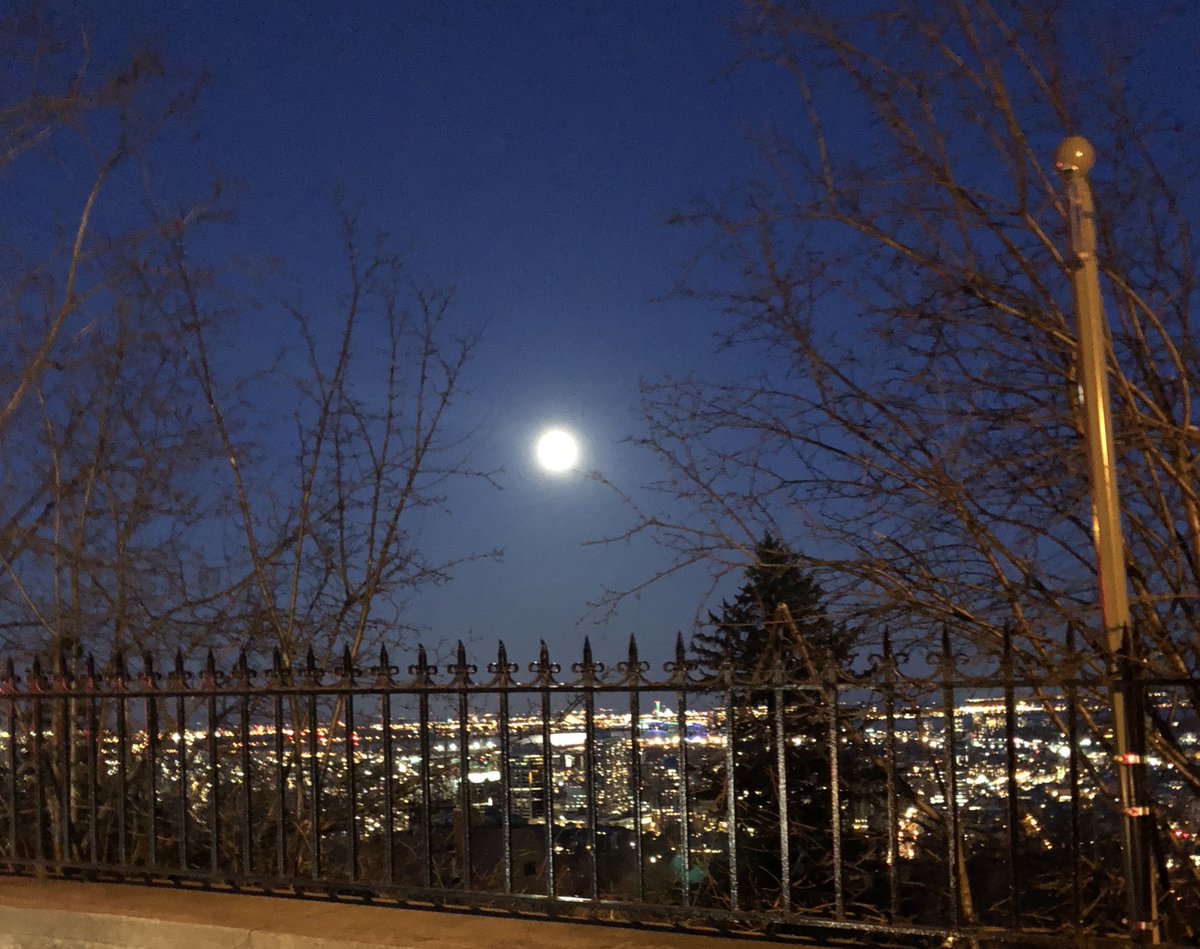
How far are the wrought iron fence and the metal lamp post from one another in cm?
14

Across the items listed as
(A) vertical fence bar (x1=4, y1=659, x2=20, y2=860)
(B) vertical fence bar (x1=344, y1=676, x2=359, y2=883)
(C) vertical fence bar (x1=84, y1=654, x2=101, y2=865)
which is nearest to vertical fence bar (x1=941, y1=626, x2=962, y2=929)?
(B) vertical fence bar (x1=344, y1=676, x2=359, y2=883)

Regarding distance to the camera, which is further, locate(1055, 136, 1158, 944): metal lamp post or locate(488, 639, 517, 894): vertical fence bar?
locate(488, 639, 517, 894): vertical fence bar

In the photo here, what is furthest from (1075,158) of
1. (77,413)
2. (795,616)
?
(77,413)

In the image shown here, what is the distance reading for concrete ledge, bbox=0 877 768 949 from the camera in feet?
16.9

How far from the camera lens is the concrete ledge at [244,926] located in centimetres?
516

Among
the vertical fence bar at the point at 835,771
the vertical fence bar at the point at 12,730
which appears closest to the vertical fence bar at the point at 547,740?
the vertical fence bar at the point at 835,771

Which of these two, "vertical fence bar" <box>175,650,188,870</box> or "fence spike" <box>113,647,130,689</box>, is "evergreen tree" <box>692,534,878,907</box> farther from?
"fence spike" <box>113,647,130,689</box>

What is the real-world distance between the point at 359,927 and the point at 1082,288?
4.03 meters

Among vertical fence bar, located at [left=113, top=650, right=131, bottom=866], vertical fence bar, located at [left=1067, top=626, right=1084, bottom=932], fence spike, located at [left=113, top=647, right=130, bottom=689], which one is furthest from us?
fence spike, located at [left=113, top=647, right=130, bottom=689]

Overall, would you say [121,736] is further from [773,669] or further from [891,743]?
[891,743]

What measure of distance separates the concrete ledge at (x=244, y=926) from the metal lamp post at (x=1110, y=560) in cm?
151

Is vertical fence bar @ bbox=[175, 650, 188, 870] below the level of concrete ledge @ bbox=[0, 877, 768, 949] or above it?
above

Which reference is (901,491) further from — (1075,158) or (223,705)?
(223,705)

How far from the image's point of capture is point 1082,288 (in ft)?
13.7
